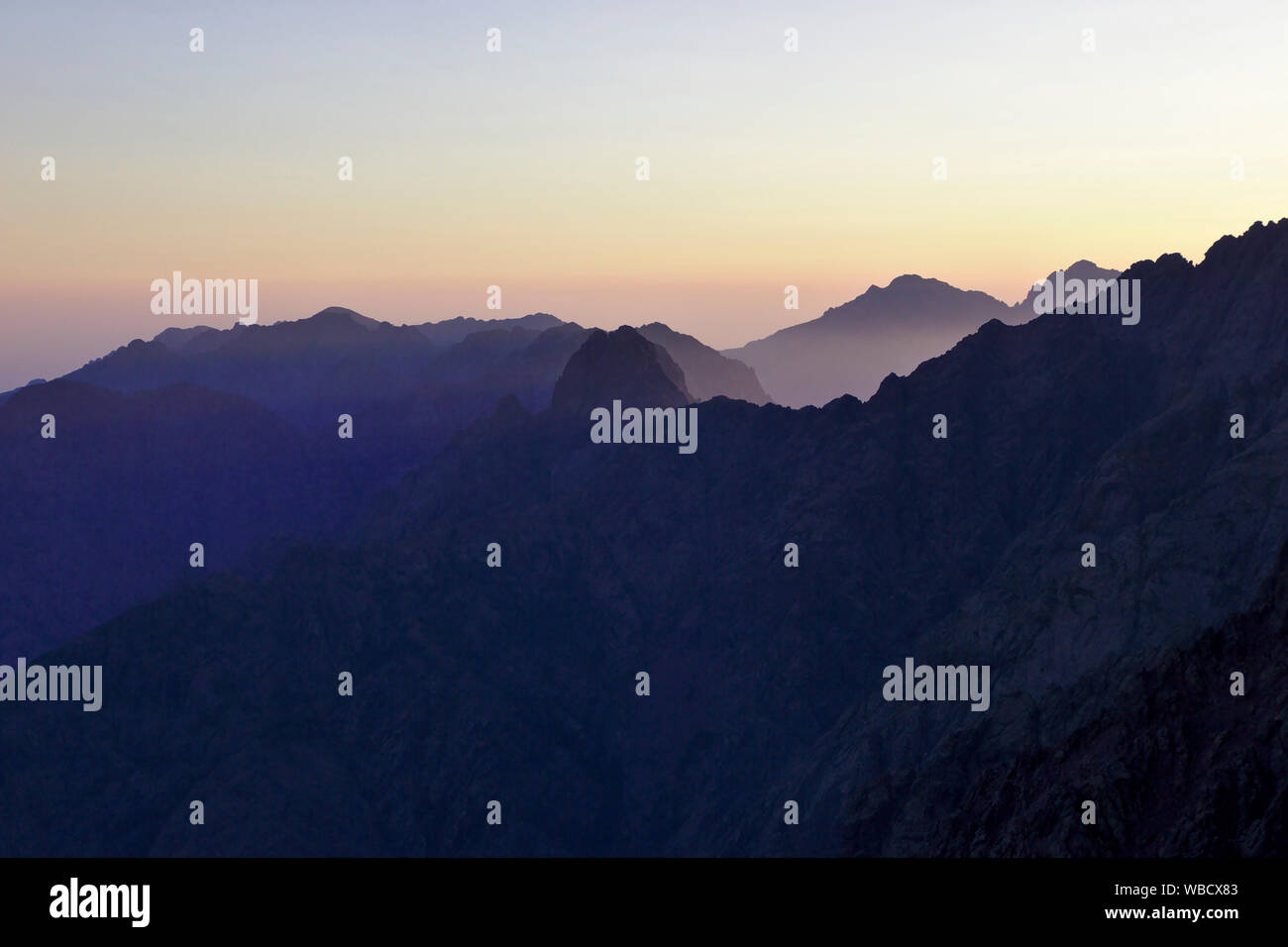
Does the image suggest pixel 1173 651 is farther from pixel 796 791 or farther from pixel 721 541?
pixel 721 541

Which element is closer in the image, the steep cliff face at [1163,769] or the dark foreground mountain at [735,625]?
the steep cliff face at [1163,769]

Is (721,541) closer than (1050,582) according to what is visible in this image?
No

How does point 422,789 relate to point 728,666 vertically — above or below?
below

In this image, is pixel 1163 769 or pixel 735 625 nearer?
pixel 1163 769

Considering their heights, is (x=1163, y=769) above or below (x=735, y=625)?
below

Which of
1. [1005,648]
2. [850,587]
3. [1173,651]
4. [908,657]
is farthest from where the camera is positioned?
[850,587]

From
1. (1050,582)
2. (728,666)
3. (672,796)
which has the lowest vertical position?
(672,796)
